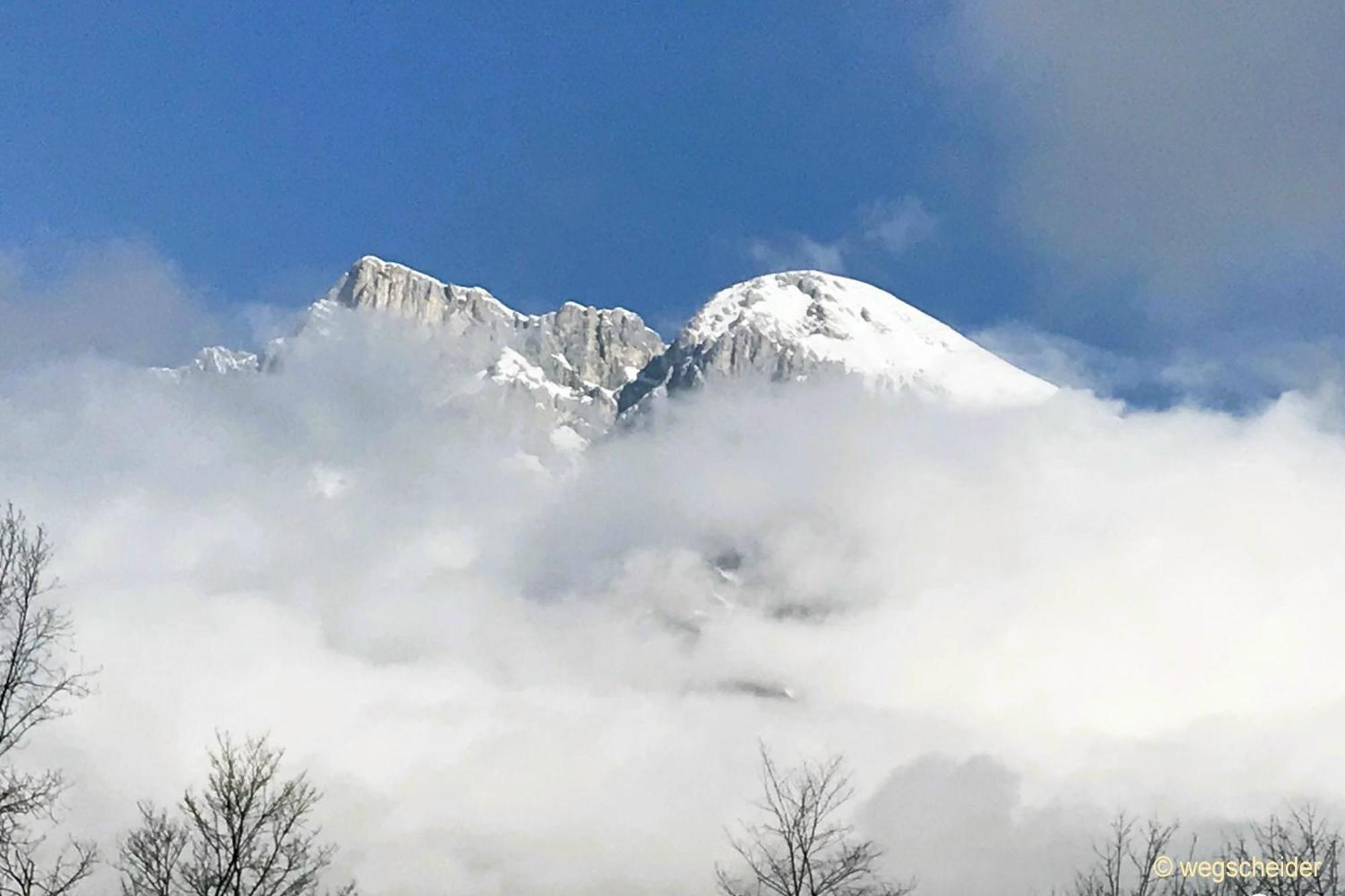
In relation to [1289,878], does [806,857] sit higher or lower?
lower

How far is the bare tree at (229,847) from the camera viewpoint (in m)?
36.2

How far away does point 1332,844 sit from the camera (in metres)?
48.1

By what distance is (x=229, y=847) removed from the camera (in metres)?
36.9

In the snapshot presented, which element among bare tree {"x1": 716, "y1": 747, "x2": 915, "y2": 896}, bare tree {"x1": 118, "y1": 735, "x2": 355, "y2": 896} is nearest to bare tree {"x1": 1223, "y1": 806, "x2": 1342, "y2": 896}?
bare tree {"x1": 716, "y1": 747, "x2": 915, "y2": 896}

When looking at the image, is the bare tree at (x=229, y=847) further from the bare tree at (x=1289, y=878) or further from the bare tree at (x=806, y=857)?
the bare tree at (x=1289, y=878)

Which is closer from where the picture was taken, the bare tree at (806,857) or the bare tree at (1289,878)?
the bare tree at (806,857)

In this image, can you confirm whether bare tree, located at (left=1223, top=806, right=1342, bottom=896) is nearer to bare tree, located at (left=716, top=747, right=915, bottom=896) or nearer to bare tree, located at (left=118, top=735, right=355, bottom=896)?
bare tree, located at (left=716, top=747, right=915, bottom=896)

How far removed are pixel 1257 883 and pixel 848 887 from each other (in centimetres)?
1469

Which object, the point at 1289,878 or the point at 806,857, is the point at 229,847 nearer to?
the point at 806,857

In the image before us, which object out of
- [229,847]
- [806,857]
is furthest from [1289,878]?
[229,847]

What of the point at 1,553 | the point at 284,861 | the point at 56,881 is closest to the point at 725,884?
the point at 284,861

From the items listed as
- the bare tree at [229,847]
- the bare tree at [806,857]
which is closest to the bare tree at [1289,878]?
the bare tree at [806,857]

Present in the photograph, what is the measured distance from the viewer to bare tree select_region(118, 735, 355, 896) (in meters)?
36.2

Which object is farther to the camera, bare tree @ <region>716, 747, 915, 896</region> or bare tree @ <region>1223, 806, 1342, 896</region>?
bare tree @ <region>1223, 806, 1342, 896</region>
